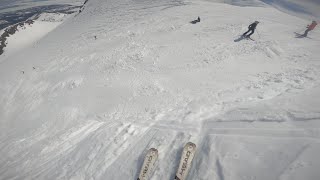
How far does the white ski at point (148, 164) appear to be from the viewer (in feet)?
27.0

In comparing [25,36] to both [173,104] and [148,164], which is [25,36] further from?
[148,164]

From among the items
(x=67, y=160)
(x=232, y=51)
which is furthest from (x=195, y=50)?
(x=67, y=160)

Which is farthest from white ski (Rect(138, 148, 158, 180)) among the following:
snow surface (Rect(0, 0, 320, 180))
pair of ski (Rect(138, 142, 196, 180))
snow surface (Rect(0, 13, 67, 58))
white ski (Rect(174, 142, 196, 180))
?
snow surface (Rect(0, 13, 67, 58))

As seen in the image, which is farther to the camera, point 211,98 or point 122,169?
point 211,98

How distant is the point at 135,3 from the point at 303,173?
98.0 feet

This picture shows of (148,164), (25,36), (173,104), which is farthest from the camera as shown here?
(25,36)

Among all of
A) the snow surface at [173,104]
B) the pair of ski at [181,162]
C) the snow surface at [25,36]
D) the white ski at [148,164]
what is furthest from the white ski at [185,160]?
the snow surface at [25,36]

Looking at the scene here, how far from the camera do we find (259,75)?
12.2 m

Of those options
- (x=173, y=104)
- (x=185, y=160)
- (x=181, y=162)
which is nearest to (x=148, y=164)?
(x=181, y=162)

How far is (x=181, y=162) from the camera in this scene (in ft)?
26.5

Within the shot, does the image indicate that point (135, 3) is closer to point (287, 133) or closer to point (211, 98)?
point (211, 98)

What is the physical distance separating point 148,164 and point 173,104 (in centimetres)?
385

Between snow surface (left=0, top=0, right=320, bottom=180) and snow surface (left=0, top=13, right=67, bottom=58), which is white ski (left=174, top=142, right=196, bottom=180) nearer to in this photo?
snow surface (left=0, top=0, right=320, bottom=180)

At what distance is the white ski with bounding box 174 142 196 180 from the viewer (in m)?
7.79
